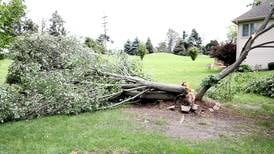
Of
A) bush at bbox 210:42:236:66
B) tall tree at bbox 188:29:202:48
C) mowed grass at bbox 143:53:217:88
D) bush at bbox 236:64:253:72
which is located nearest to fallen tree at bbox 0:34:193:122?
mowed grass at bbox 143:53:217:88

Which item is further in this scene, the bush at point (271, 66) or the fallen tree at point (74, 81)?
the bush at point (271, 66)

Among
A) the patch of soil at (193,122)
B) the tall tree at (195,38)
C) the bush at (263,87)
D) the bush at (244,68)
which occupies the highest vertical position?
the tall tree at (195,38)

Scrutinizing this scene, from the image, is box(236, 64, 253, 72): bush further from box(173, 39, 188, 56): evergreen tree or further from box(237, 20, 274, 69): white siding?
box(173, 39, 188, 56): evergreen tree

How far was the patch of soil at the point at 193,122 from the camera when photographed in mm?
7830

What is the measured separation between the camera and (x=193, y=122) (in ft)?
28.4

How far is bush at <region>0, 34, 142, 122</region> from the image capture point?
8.88 metres

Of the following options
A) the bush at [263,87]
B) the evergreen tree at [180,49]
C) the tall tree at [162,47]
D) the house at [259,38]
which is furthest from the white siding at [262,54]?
the tall tree at [162,47]

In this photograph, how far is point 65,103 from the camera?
913 centimetres

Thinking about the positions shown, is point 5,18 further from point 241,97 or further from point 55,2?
point 55,2

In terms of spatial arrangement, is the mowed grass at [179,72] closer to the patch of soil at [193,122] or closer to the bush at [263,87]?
the bush at [263,87]

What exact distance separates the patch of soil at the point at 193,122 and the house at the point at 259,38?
595 inches

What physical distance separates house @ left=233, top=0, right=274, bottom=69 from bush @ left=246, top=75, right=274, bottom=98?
350 inches

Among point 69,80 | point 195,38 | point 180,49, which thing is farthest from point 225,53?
point 195,38

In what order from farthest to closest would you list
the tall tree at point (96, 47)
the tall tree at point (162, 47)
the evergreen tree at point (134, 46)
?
the tall tree at point (162, 47) → the evergreen tree at point (134, 46) → the tall tree at point (96, 47)
